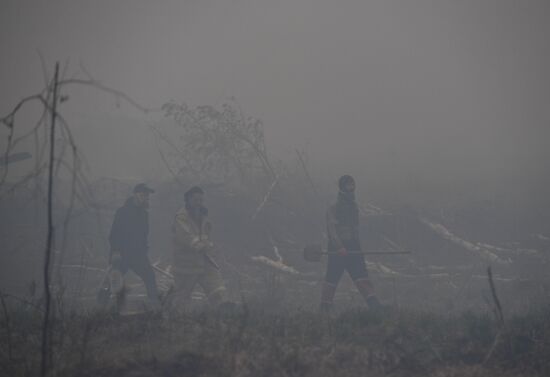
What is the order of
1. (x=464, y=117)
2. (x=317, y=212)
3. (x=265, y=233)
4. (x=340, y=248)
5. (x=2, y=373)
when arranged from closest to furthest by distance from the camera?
1. (x=2, y=373)
2. (x=340, y=248)
3. (x=265, y=233)
4. (x=317, y=212)
5. (x=464, y=117)

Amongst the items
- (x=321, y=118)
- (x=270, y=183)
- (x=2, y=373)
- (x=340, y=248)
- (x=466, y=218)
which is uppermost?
(x=321, y=118)

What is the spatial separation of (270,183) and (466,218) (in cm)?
814

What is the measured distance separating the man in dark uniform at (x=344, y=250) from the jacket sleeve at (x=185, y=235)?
3.06m

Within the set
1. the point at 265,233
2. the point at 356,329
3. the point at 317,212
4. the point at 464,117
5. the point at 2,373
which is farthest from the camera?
the point at 464,117

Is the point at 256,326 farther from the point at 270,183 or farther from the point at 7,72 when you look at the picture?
the point at 7,72

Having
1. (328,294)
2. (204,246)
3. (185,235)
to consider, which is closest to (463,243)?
(328,294)

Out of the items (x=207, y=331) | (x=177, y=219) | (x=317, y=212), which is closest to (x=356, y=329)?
(x=207, y=331)

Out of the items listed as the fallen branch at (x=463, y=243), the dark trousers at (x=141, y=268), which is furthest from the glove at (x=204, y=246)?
the fallen branch at (x=463, y=243)

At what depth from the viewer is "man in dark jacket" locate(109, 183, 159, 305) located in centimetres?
1078

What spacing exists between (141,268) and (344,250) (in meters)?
5.29

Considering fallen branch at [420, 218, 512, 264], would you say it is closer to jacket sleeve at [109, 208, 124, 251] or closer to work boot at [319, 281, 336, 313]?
work boot at [319, 281, 336, 313]

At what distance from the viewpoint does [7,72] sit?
55.9 m

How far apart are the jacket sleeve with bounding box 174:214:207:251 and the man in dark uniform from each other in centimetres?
306

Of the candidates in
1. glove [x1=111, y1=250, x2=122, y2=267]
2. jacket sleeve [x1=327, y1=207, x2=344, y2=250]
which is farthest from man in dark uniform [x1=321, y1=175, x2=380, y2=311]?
glove [x1=111, y1=250, x2=122, y2=267]
